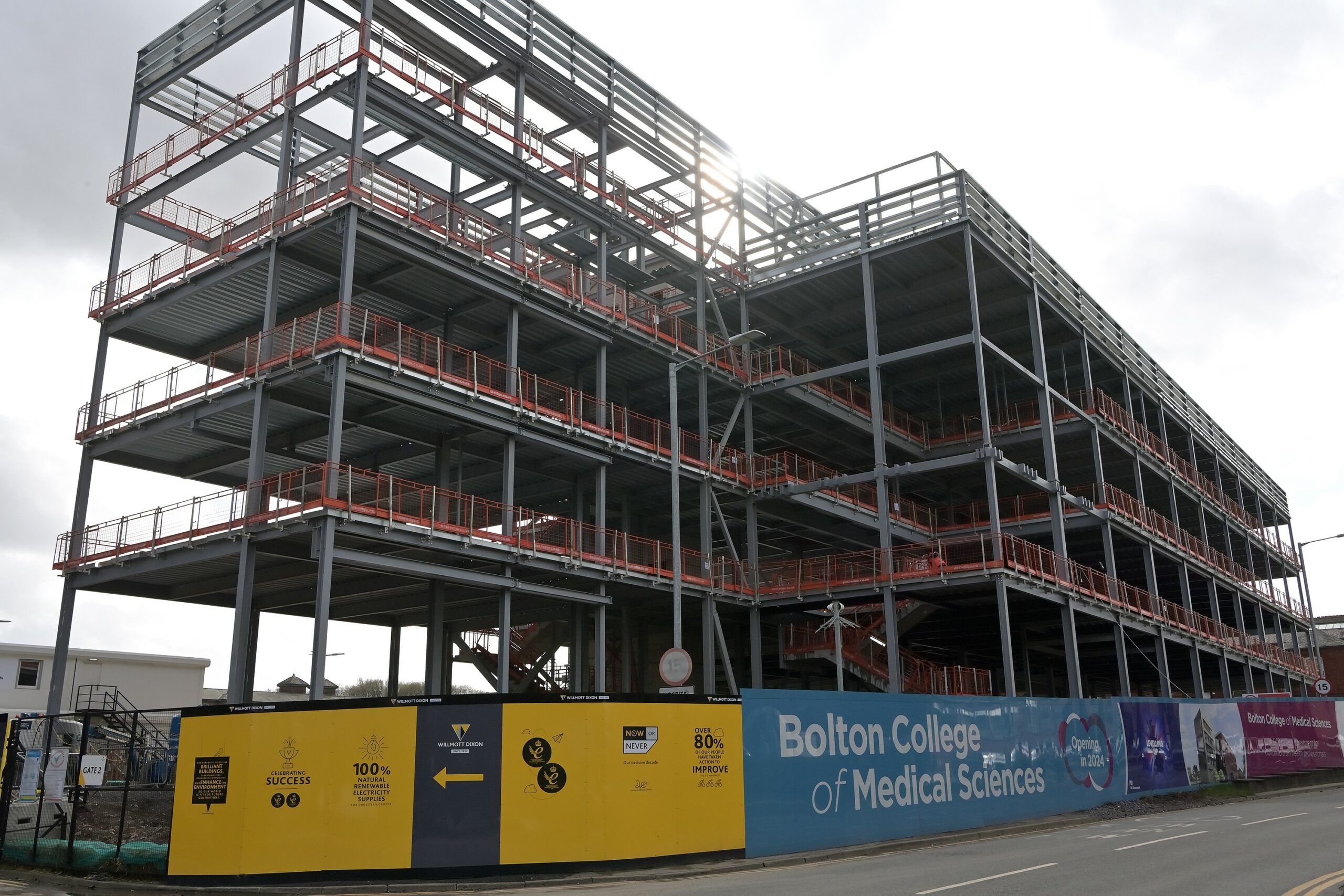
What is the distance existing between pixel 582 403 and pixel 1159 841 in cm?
1956

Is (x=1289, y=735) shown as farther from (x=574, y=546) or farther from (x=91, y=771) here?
(x=91, y=771)

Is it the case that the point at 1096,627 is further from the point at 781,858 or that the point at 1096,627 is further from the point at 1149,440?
the point at 781,858

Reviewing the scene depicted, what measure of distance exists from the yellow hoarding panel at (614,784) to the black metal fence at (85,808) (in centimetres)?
541

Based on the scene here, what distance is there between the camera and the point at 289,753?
15.9 meters

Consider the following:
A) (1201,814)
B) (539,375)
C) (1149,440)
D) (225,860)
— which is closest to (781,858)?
(225,860)

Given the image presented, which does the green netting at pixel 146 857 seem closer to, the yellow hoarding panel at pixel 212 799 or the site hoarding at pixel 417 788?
the yellow hoarding panel at pixel 212 799

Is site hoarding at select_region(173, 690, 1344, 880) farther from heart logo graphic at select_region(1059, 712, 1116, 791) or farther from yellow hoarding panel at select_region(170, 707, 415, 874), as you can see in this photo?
heart logo graphic at select_region(1059, 712, 1116, 791)

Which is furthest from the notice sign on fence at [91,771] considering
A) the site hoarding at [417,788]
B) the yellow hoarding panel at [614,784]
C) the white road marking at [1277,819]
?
the white road marking at [1277,819]

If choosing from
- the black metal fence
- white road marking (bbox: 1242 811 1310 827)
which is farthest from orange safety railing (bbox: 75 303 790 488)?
white road marking (bbox: 1242 811 1310 827)

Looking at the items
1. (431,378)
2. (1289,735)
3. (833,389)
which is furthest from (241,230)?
(1289,735)

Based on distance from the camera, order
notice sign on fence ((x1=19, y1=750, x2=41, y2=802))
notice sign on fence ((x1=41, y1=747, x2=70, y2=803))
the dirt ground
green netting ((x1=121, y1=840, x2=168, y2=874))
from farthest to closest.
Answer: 1. the dirt ground
2. notice sign on fence ((x1=19, y1=750, x2=41, y2=802))
3. notice sign on fence ((x1=41, y1=747, x2=70, y2=803))
4. green netting ((x1=121, y1=840, x2=168, y2=874))

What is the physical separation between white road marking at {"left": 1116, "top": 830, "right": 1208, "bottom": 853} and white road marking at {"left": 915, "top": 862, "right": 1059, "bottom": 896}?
259 cm

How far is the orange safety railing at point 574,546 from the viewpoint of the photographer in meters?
25.6

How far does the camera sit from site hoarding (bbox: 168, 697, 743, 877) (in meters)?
15.4
